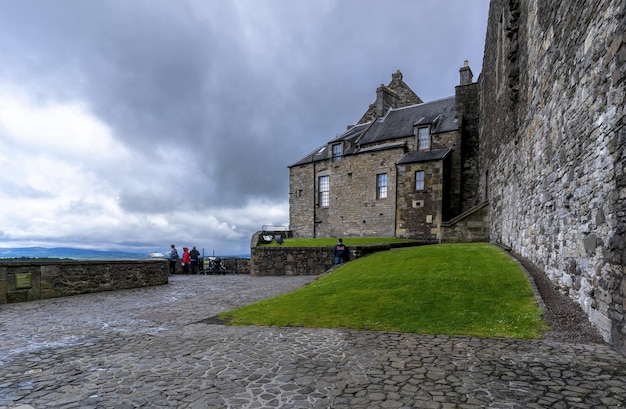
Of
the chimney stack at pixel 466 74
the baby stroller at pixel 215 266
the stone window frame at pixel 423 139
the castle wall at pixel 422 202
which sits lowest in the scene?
the baby stroller at pixel 215 266

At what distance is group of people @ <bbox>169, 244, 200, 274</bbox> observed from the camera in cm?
2401

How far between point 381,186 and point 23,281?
970 inches

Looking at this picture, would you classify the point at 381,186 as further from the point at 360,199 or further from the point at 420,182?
the point at 420,182

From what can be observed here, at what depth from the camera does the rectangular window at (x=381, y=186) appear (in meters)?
30.4

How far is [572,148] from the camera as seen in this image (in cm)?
750

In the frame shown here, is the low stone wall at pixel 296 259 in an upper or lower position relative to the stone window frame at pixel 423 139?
lower

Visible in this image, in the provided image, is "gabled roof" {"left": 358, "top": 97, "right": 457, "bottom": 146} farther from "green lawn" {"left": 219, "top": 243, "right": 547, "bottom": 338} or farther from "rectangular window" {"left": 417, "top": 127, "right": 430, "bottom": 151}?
"green lawn" {"left": 219, "top": 243, "right": 547, "bottom": 338}

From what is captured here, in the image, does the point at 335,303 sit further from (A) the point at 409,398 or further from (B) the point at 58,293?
(B) the point at 58,293

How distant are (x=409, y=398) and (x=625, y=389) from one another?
7.97 feet

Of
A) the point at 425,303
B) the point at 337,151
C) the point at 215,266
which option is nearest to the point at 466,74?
the point at 337,151

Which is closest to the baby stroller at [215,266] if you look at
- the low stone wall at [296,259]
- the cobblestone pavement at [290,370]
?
the low stone wall at [296,259]

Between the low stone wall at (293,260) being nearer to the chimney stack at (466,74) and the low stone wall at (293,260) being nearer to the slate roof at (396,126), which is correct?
the slate roof at (396,126)

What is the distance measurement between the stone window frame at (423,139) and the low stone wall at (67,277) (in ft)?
70.9

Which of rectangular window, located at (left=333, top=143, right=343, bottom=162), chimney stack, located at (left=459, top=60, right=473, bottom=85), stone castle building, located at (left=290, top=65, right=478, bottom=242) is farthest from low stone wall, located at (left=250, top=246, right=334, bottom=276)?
chimney stack, located at (left=459, top=60, right=473, bottom=85)
